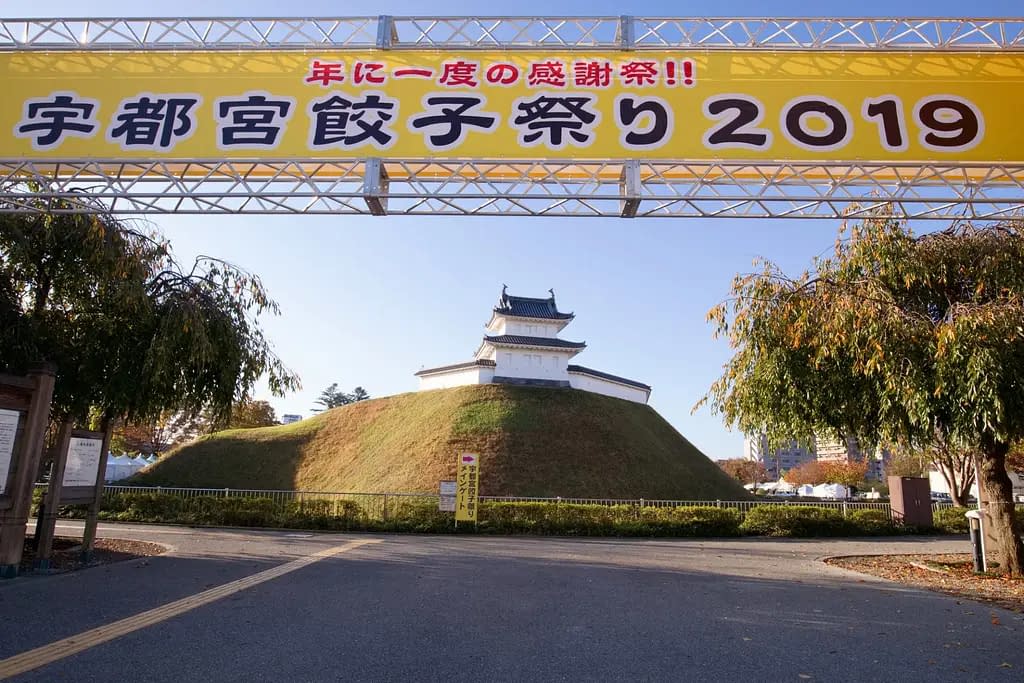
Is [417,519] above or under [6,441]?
under

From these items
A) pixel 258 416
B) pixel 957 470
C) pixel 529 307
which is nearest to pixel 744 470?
pixel 529 307

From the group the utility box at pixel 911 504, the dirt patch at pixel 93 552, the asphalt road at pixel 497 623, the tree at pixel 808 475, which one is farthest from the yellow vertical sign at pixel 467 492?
the tree at pixel 808 475

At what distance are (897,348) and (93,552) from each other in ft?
40.6

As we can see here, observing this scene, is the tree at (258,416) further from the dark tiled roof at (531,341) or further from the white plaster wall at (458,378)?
the dark tiled roof at (531,341)

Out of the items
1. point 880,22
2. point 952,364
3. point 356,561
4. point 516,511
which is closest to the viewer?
point 880,22

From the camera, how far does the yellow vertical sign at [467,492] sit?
16953 millimetres

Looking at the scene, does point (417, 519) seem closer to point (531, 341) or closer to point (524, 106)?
point (524, 106)

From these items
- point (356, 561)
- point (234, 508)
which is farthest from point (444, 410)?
point (356, 561)

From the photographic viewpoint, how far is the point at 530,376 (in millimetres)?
40750

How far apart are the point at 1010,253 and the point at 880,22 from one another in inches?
181

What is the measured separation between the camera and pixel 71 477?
9.70m

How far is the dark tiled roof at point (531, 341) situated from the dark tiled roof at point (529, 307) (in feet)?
5.72

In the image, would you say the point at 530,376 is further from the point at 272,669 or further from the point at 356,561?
the point at 272,669

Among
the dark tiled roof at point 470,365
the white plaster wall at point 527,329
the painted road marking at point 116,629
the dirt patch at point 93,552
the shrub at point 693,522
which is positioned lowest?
the dirt patch at point 93,552
